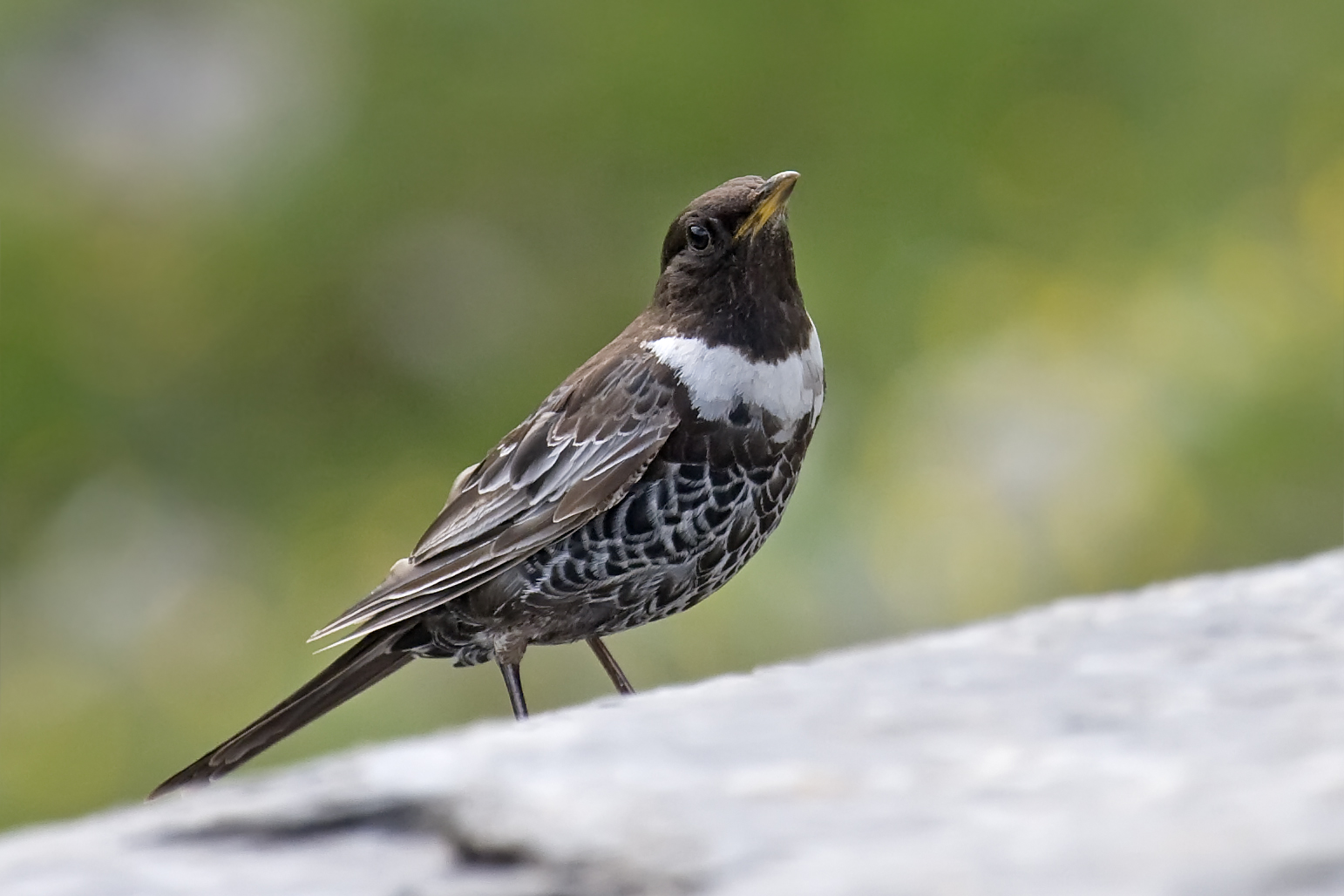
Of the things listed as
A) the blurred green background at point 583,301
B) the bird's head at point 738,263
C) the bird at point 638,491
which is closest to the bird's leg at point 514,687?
the bird at point 638,491

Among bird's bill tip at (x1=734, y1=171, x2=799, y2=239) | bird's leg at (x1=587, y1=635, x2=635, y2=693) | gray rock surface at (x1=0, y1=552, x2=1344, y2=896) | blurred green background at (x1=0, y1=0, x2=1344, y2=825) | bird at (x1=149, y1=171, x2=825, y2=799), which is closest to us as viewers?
gray rock surface at (x1=0, y1=552, x2=1344, y2=896)

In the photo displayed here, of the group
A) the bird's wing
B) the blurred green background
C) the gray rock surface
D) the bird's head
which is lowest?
the gray rock surface

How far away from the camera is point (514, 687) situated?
3.38 m

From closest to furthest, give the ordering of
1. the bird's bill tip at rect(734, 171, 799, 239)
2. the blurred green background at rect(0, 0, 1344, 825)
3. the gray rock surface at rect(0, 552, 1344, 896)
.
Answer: the gray rock surface at rect(0, 552, 1344, 896)
the bird's bill tip at rect(734, 171, 799, 239)
the blurred green background at rect(0, 0, 1344, 825)

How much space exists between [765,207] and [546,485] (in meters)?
0.70

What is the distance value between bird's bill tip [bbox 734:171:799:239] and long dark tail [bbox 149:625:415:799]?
103 centimetres

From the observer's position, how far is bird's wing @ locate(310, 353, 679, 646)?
333cm

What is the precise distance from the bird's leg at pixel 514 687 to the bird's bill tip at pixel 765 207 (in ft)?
3.11

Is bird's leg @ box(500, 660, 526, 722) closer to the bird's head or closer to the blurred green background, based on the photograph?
the bird's head

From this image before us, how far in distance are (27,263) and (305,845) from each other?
5959 millimetres

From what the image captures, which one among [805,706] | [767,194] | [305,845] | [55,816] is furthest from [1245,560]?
[305,845]

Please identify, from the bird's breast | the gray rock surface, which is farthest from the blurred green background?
the gray rock surface

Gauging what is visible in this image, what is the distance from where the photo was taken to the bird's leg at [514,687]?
3361mm

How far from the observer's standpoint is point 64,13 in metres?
7.67
